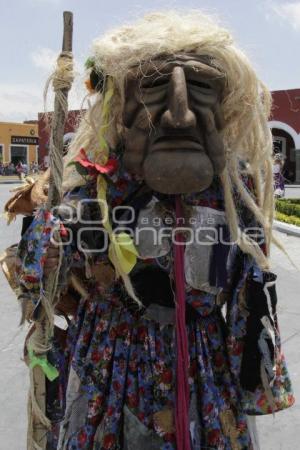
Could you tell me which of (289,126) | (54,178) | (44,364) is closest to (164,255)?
(54,178)

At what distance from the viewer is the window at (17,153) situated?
120ft

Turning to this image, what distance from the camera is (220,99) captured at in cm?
156

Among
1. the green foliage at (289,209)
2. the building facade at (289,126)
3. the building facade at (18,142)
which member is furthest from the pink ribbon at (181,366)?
the building facade at (18,142)

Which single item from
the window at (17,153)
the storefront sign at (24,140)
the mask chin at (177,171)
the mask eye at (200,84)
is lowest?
the mask chin at (177,171)

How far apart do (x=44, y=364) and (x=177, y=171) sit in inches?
28.2

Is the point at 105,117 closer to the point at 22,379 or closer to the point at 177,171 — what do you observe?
the point at 177,171

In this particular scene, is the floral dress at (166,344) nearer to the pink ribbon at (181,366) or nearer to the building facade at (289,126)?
the pink ribbon at (181,366)

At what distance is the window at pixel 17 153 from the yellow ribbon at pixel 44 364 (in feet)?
120

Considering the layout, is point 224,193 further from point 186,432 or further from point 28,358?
point 28,358

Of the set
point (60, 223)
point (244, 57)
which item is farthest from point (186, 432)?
point (244, 57)

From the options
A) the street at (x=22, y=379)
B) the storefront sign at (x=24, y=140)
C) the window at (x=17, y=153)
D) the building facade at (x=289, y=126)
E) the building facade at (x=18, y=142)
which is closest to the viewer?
the street at (x=22, y=379)

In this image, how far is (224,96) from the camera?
5.13 feet

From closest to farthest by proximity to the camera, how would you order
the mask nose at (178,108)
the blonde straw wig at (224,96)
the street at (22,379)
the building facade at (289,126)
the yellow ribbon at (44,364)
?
the mask nose at (178,108), the blonde straw wig at (224,96), the yellow ribbon at (44,364), the street at (22,379), the building facade at (289,126)

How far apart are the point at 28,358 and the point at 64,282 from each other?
30cm
